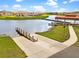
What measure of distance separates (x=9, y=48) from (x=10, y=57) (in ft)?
7.27

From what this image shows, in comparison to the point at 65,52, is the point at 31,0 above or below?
above

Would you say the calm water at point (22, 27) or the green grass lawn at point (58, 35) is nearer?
the green grass lawn at point (58, 35)

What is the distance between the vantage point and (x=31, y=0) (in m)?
19.7

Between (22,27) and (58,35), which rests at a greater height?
(58,35)

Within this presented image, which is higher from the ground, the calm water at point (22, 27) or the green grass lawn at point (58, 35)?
the green grass lawn at point (58, 35)

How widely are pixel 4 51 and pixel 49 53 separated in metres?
3.44

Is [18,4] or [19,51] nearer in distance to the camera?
[19,51]

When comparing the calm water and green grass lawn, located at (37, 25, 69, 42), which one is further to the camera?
the calm water

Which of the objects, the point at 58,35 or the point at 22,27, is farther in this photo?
the point at 22,27

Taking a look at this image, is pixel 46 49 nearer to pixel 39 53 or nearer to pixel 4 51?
pixel 39 53

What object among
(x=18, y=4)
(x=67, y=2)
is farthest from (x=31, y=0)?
(x=67, y=2)

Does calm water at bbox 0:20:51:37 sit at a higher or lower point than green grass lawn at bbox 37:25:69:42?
lower

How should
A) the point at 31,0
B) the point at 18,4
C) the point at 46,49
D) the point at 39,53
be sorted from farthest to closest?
the point at 18,4 → the point at 31,0 → the point at 46,49 → the point at 39,53

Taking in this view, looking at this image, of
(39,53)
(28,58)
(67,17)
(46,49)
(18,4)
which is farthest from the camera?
(67,17)
